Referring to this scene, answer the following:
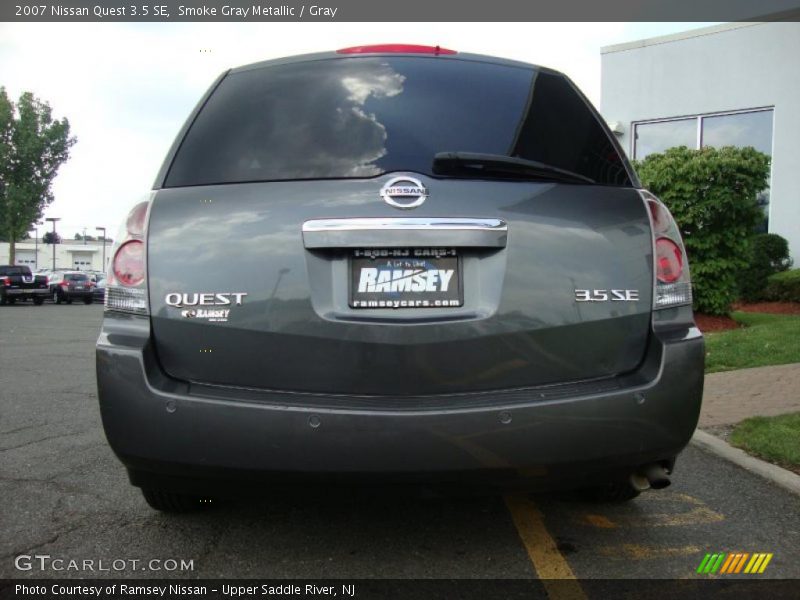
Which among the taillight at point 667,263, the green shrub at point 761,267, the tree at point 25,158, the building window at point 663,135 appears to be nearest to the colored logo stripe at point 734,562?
the taillight at point 667,263

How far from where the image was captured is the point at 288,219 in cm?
235

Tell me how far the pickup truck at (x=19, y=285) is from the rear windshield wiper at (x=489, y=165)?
31582mm

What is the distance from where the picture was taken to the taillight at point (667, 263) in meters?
2.48

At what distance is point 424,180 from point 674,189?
901 centimetres

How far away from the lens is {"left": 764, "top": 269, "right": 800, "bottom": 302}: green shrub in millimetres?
12734

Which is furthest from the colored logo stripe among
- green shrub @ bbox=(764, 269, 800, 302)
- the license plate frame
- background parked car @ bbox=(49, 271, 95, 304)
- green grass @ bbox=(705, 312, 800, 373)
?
background parked car @ bbox=(49, 271, 95, 304)

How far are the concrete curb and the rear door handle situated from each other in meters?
2.64

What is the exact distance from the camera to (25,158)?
44125 millimetres

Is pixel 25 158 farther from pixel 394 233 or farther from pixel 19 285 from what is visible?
pixel 394 233

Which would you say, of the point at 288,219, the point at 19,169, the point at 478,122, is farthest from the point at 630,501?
the point at 19,169

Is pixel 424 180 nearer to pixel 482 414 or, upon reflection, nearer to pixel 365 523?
pixel 482 414

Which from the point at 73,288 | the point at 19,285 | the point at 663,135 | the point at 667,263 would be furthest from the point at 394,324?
the point at 73,288
